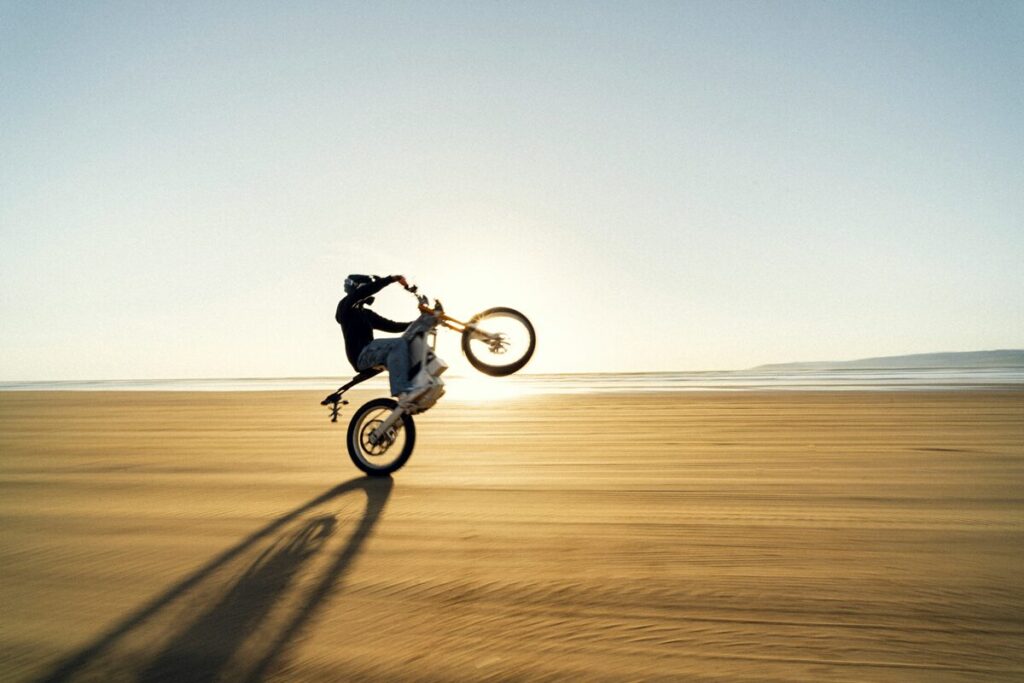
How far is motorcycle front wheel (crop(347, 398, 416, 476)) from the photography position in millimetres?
8945

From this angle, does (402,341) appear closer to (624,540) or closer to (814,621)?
(624,540)

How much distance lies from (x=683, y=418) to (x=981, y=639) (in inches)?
497

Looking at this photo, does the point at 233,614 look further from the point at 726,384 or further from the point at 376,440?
the point at 726,384

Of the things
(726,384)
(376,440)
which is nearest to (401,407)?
(376,440)

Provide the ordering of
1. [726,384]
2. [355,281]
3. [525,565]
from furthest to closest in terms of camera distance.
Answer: [726,384], [355,281], [525,565]

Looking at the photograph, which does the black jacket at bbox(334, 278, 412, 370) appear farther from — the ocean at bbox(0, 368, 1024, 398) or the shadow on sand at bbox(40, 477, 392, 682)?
Result: the ocean at bbox(0, 368, 1024, 398)

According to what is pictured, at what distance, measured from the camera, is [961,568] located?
4750 mm

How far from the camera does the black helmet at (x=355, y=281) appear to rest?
8.80 metres

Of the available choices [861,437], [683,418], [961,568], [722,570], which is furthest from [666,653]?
[683,418]

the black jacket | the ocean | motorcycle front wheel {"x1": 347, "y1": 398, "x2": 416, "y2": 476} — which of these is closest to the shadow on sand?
motorcycle front wheel {"x1": 347, "y1": 398, "x2": 416, "y2": 476}

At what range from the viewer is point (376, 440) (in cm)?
893

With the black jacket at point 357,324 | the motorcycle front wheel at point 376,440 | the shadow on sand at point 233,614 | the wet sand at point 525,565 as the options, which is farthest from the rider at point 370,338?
the shadow on sand at point 233,614

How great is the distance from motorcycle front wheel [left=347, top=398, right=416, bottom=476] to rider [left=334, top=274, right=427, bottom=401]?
1.20 feet

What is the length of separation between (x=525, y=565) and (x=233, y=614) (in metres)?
1.88
